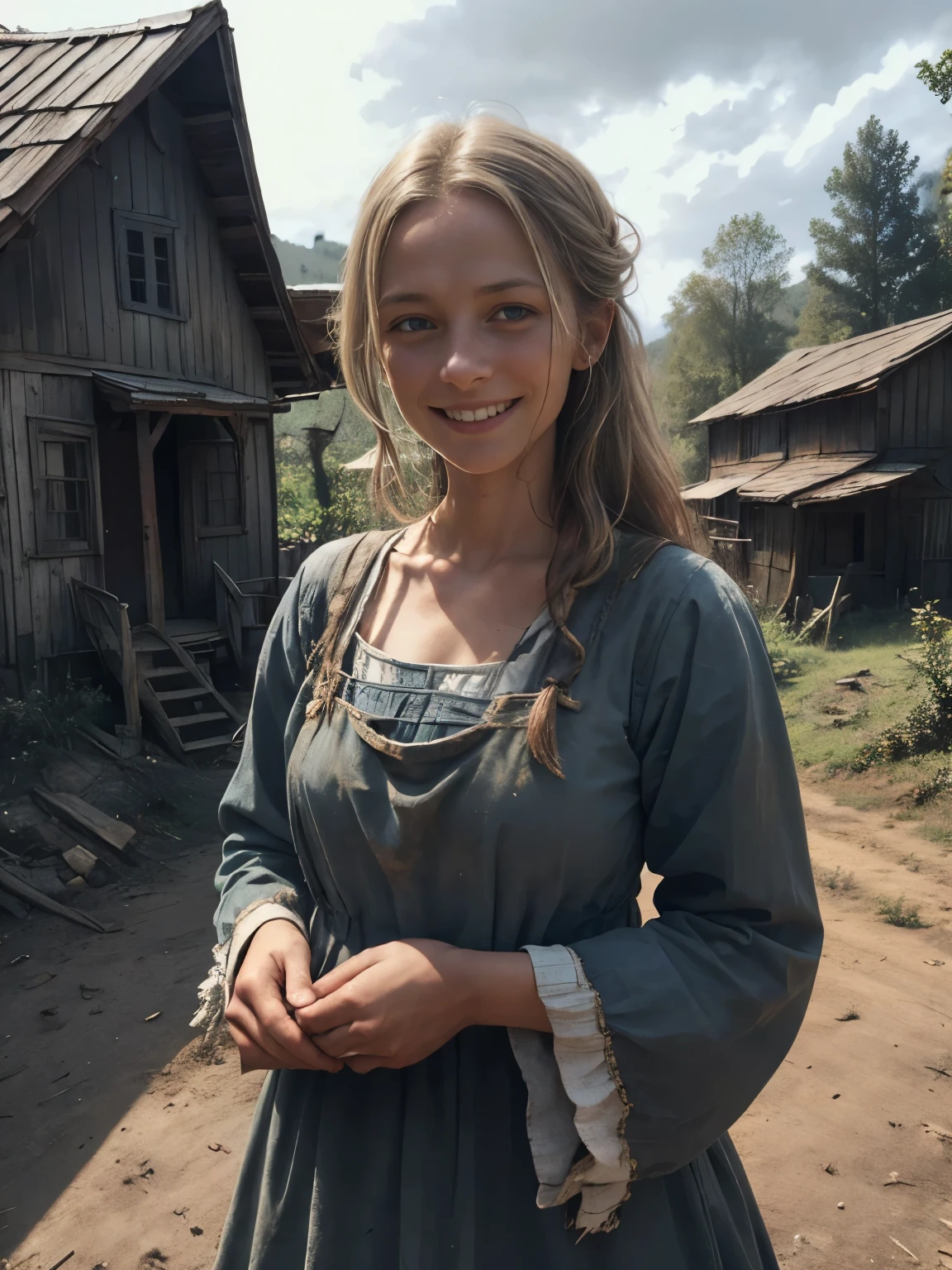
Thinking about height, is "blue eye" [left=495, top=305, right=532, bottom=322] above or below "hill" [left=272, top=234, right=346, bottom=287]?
below

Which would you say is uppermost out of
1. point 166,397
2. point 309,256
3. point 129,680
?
point 309,256

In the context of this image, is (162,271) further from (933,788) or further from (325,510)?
(325,510)

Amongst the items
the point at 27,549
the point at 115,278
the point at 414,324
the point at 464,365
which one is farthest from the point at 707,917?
the point at 115,278

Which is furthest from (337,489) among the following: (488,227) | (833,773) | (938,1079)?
(488,227)

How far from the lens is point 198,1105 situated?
4.11 meters

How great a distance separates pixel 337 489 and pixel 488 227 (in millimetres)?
26702

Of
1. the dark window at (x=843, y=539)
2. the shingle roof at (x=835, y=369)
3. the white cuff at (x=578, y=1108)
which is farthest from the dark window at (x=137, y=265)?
the dark window at (x=843, y=539)

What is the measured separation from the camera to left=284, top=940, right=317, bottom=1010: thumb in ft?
4.24

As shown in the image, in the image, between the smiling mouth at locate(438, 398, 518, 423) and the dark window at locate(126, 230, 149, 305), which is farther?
the dark window at locate(126, 230, 149, 305)

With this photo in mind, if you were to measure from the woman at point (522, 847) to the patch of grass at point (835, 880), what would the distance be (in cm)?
543

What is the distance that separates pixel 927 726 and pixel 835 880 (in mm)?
3159

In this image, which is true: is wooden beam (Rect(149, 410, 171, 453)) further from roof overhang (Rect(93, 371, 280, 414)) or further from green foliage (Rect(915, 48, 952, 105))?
green foliage (Rect(915, 48, 952, 105))

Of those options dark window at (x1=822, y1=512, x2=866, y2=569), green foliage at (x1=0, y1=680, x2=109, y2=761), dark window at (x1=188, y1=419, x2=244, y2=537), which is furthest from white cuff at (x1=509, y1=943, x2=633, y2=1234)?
dark window at (x1=822, y1=512, x2=866, y2=569)

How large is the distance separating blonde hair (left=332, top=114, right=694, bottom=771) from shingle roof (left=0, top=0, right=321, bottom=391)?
24.3 feet
